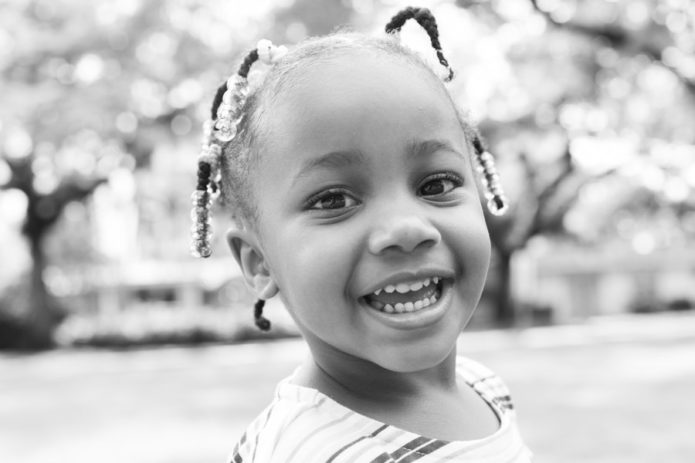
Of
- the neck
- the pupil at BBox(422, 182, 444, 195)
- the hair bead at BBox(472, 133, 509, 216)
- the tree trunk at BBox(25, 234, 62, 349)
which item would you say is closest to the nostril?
the pupil at BBox(422, 182, 444, 195)

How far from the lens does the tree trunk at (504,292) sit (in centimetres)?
2575

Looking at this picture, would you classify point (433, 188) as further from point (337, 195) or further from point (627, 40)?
point (627, 40)

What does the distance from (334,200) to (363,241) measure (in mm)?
85

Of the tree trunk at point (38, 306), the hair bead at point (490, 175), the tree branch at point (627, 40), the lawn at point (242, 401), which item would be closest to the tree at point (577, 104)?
the tree branch at point (627, 40)

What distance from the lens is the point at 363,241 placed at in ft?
3.91

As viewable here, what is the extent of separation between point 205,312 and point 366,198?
21928 millimetres

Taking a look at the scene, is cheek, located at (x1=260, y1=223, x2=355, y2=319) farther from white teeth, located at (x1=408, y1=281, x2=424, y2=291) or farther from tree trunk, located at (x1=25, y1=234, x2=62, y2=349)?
tree trunk, located at (x1=25, y1=234, x2=62, y2=349)

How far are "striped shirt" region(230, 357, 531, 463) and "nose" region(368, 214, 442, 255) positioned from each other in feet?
0.91

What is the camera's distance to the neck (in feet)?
4.37

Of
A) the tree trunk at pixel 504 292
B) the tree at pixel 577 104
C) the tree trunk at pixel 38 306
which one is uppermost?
the tree at pixel 577 104

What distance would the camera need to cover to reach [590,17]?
8906 millimetres

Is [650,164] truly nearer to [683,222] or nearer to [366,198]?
[683,222]

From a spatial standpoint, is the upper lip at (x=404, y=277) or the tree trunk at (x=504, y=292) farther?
the tree trunk at (x=504, y=292)

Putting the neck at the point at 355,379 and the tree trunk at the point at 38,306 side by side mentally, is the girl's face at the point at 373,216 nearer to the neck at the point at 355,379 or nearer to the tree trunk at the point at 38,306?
the neck at the point at 355,379
